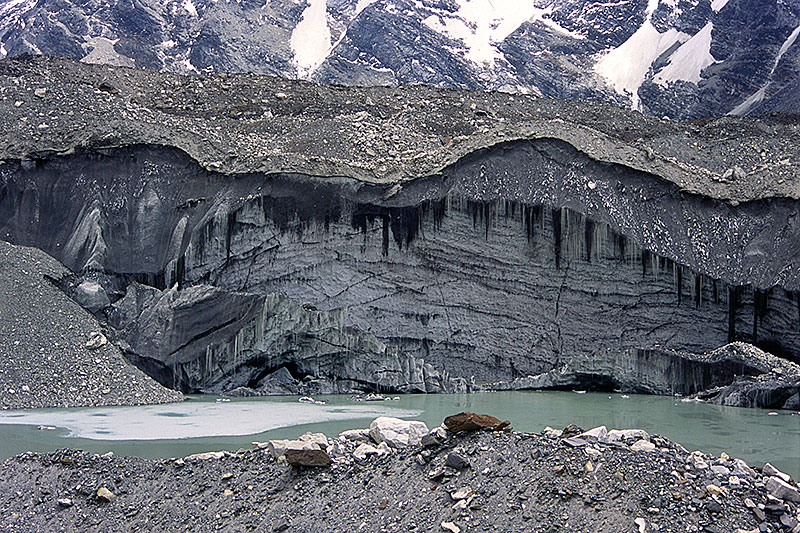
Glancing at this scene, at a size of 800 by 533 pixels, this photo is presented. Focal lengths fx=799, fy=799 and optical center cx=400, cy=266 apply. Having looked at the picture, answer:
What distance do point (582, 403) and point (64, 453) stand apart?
33.4 feet

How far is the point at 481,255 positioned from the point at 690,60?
4125 centimetres

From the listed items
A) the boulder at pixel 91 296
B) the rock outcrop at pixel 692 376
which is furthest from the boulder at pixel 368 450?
the boulder at pixel 91 296

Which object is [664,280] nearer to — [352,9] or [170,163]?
[170,163]

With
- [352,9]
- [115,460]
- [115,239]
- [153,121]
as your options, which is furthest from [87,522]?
[352,9]

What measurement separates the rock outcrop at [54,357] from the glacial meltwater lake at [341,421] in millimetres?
737

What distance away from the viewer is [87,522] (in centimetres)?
643

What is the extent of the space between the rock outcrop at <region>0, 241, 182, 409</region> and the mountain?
139 feet

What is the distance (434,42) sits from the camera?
60.9 m

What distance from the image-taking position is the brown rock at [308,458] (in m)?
6.67

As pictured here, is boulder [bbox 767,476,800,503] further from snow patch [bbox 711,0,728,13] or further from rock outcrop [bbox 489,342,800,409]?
snow patch [bbox 711,0,728,13]

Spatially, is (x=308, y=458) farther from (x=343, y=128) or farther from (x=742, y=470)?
(x=343, y=128)

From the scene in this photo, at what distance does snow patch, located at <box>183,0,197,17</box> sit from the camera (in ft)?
207

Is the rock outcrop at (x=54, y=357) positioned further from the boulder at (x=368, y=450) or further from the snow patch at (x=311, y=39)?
the snow patch at (x=311, y=39)

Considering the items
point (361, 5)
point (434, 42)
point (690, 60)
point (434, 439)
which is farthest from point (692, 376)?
point (361, 5)
